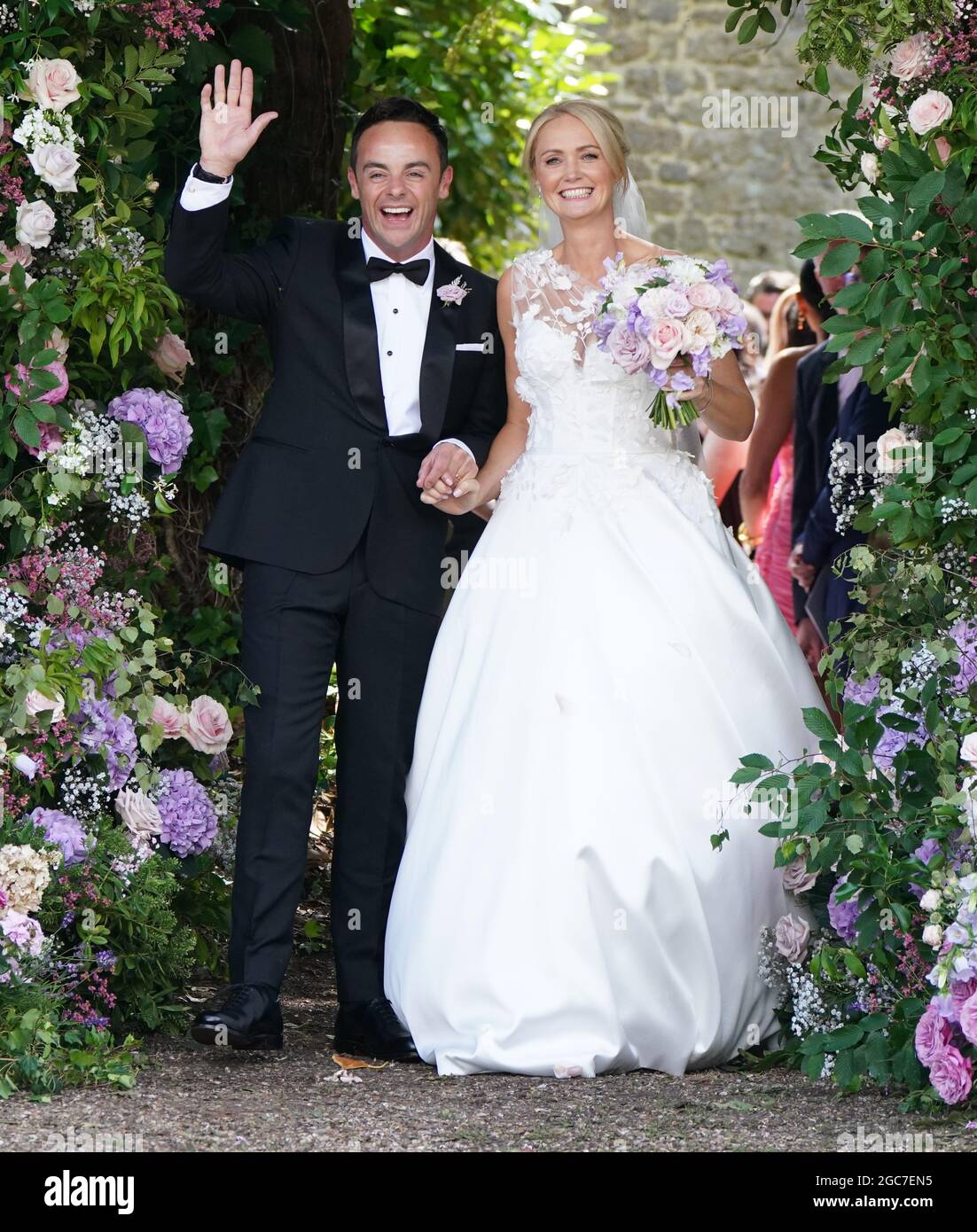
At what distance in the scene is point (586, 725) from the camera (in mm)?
3777

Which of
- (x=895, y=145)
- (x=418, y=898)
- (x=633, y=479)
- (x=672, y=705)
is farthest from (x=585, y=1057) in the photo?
(x=895, y=145)

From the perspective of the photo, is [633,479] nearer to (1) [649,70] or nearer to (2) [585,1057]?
(2) [585,1057]

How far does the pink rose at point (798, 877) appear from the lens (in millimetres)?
3779

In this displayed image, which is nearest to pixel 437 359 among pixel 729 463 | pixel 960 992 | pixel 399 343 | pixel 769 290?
pixel 399 343

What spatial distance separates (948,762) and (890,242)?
39.9 inches

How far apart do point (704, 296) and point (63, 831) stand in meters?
1.83

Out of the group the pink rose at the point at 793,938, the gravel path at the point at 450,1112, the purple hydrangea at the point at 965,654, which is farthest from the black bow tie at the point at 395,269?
the gravel path at the point at 450,1112

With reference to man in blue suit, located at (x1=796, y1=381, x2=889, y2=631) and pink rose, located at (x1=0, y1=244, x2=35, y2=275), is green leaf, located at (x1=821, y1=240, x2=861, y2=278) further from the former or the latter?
pink rose, located at (x1=0, y1=244, x2=35, y2=275)

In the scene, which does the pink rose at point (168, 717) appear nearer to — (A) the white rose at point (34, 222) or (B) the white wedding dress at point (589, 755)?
(B) the white wedding dress at point (589, 755)

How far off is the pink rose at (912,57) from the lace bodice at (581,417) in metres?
0.79

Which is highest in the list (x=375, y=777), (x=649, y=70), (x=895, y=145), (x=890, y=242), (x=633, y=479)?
(x=649, y=70)

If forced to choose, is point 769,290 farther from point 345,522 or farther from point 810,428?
point 345,522
